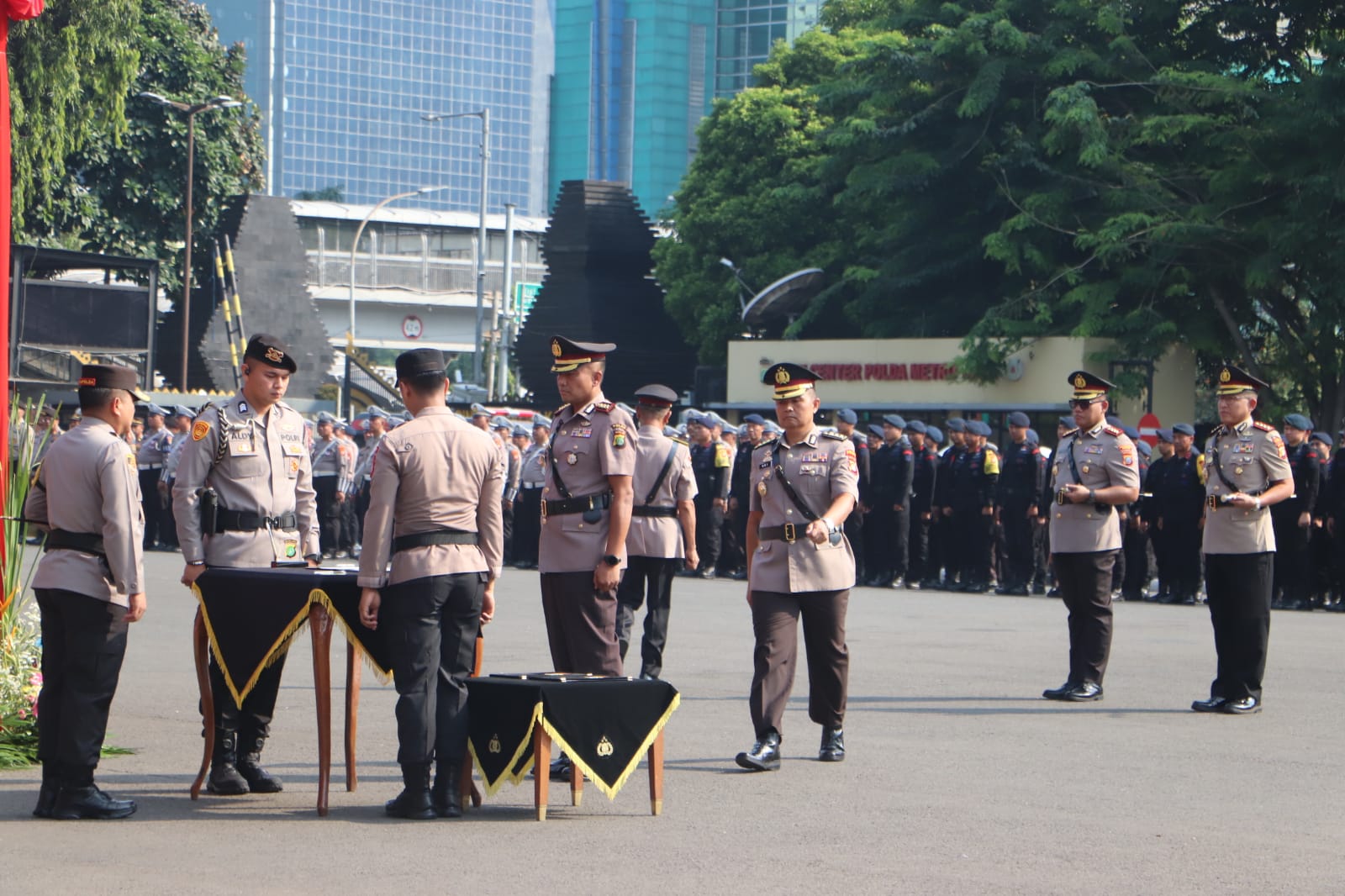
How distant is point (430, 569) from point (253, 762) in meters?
1.43

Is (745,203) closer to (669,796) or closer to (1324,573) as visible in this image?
(1324,573)

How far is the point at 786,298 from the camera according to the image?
42719 mm

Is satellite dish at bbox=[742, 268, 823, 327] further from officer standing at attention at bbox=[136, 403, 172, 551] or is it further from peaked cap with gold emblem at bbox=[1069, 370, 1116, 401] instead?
peaked cap with gold emblem at bbox=[1069, 370, 1116, 401]

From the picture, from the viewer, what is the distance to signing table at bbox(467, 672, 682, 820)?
7.52m

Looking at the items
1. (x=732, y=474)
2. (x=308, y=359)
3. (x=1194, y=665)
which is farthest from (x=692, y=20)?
(x=1194, y=665)

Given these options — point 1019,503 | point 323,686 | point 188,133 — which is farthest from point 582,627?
point 188,133

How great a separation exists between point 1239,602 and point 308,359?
147 feet

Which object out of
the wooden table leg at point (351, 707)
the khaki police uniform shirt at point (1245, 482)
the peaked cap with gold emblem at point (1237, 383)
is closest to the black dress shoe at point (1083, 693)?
the khaki police uniform shirt at point (1245, 482)

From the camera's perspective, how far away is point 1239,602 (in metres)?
11.3

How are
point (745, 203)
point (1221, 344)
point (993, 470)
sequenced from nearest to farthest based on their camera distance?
point (993, 470), point (1221, 344), point (745, 203)

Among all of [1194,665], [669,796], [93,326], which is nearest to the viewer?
[669,796]

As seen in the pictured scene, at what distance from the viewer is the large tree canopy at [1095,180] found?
32438 mm

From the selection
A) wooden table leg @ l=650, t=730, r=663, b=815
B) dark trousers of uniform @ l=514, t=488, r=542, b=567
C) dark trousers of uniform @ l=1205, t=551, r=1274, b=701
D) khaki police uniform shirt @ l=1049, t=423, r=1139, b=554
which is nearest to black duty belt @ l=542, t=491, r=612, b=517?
wooden table leg @ l=650, t=730, r=663, b=815

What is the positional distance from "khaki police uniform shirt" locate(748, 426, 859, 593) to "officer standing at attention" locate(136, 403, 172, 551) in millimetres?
19383
